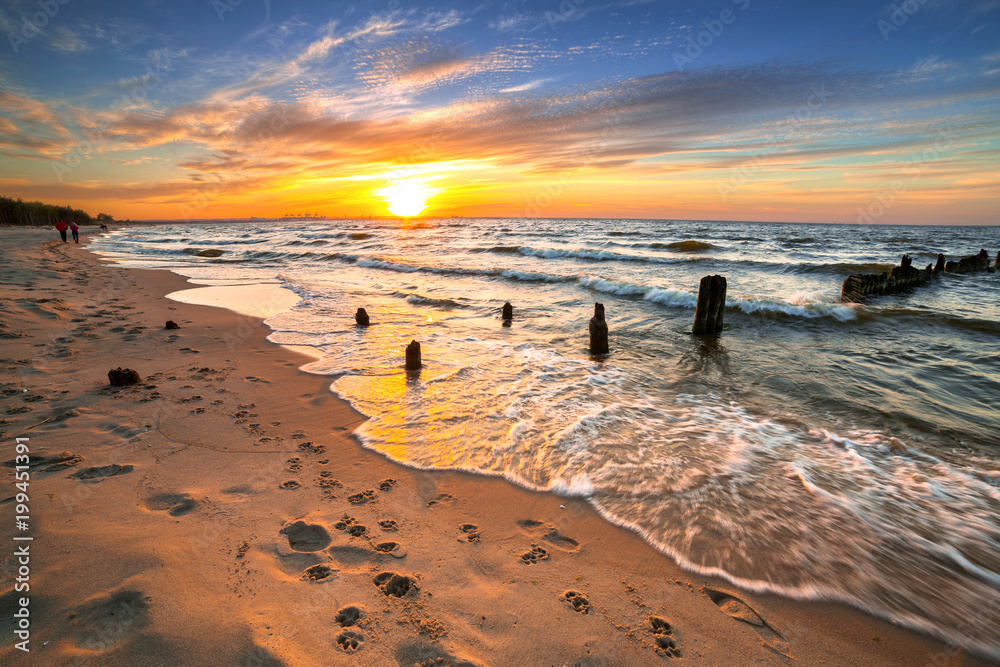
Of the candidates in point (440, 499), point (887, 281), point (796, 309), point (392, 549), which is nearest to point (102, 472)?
point (392, 549)

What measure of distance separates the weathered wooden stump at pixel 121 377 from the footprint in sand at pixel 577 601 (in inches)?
280

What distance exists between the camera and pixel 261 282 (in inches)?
747

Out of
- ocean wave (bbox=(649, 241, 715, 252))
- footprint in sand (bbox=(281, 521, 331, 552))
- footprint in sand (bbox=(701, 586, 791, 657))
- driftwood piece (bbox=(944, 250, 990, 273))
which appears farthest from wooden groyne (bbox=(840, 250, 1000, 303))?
footprint in sand (bbox=(281, 521, 331, 552))

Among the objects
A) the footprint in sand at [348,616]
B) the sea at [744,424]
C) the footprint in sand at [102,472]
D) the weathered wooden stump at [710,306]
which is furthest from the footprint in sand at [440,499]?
the weathered wooden stump at [710,306]

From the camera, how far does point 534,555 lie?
341 cm

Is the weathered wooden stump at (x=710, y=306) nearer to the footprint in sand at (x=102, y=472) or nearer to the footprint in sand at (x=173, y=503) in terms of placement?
the footprint in sand at (x=173, y=503)

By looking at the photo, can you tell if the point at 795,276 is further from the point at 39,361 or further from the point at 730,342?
the point at 39,361

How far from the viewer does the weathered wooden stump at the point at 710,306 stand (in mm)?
10945

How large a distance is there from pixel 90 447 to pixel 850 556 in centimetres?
792

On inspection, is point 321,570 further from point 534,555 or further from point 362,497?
point 534,555

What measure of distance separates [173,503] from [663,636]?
4324 millimetres

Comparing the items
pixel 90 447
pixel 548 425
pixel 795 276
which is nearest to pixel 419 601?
pixel 548 425

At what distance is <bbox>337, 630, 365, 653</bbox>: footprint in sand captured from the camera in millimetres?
2488

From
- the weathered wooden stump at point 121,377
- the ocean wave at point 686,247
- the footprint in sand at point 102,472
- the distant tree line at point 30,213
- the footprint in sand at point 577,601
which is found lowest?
the footprint in sand at point 577,601
